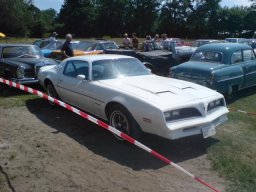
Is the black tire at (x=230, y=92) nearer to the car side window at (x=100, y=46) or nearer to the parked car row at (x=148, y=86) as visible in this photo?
the parked car row at (x=148, y=86)

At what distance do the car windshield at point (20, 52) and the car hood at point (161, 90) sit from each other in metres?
5.32

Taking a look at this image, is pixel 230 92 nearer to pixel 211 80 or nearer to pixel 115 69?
pixel 211 80

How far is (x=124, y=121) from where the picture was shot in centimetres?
607

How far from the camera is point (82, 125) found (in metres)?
7.24

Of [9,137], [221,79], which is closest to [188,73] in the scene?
[221,79]

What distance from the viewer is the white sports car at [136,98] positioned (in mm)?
5594

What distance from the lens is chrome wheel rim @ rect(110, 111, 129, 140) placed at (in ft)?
19.8

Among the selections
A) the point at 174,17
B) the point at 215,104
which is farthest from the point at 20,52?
the point at 174,17

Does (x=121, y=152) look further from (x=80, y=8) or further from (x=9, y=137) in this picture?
(x=80, y=8)

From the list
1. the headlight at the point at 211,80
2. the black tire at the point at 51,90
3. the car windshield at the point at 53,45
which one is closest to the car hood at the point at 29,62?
the black tire at the point at 51,90

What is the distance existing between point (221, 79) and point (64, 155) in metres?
5.03

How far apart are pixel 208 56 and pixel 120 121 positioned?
16.3ft

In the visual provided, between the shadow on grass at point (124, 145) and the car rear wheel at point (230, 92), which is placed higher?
the car rear wheel at point (230, 92)

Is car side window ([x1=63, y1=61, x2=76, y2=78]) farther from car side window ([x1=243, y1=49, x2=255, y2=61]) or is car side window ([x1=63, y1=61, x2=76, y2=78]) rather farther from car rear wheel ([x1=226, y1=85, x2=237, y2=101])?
car side window ([x1=243, y1=49, x2=255, y2=61])
